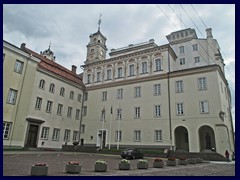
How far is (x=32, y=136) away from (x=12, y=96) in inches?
256

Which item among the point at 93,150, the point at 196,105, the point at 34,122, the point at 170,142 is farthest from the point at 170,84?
the point at 34,122

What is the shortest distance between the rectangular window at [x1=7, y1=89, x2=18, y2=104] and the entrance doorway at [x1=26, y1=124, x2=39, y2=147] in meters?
4.54

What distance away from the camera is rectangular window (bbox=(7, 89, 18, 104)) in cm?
2581

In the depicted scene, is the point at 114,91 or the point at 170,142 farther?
the point at 114,91

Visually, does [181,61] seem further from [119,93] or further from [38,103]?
[38,103]

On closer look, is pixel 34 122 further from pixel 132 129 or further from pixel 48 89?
pixel 132 129

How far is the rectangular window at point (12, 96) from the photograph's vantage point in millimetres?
25812

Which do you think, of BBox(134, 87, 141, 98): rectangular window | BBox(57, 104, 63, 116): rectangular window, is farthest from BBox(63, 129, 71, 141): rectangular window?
BBox(134, 87, 141, 98): rectangular window

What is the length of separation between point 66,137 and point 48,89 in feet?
29.3

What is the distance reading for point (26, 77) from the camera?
2820 cm

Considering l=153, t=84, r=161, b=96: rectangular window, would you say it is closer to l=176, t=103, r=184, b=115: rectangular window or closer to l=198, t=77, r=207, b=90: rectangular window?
l=176, t=103, r=184, b=115: rectangular window

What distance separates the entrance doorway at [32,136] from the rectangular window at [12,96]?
14.9ft

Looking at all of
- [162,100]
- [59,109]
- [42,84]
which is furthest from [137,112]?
[42,84]

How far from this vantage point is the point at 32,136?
94.0ft
